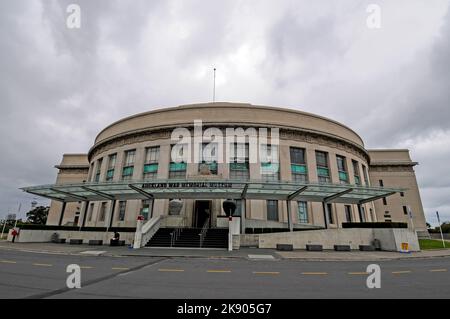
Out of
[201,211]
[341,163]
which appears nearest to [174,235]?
[201,211]

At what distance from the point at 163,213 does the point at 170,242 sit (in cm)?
1008

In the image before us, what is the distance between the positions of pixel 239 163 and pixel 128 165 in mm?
17334

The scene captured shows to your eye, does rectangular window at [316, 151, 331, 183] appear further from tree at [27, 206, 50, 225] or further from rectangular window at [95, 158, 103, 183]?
tree at [27, 206, 50, 225]

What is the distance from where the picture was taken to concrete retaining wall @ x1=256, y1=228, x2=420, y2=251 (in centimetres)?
2022

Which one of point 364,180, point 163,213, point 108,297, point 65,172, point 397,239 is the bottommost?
point 108,297

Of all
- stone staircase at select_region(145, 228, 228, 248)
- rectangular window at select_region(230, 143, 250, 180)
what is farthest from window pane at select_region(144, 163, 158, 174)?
stone staircase at select_region(145, 228, 228, 248)

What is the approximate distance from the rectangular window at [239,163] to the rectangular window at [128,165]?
15.3m

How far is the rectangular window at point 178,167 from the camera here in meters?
32.6

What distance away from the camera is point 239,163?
32.4 meters

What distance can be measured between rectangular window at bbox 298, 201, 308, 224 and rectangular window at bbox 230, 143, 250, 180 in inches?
322

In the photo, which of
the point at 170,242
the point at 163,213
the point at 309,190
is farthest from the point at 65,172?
the point at 309,190

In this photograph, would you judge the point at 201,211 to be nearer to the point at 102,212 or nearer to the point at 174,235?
the point at 174,235

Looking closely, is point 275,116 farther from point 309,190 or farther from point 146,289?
point 146,289

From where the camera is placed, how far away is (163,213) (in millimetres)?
30719
